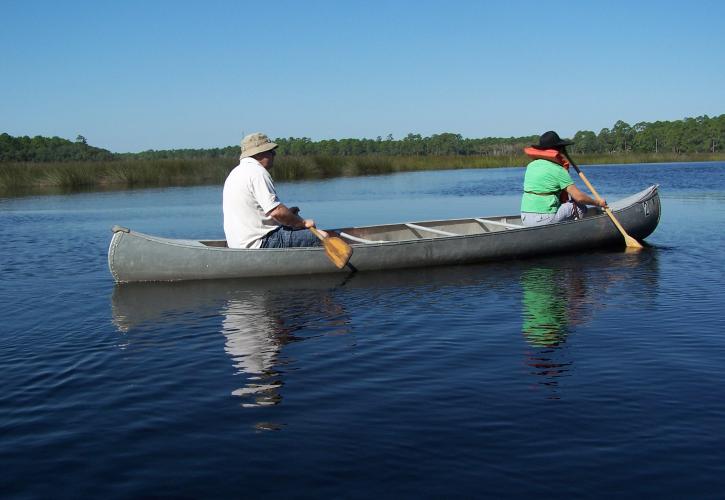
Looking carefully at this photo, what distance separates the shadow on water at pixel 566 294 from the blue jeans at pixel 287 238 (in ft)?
9.00

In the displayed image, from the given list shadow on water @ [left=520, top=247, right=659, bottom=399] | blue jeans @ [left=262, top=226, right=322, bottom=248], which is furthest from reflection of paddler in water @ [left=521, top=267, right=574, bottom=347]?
blue jeans @ [left=262, top=226, right=322, bottom=248]

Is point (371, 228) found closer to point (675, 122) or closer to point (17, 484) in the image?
point (17, 484)

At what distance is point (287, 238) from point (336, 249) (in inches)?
27.3

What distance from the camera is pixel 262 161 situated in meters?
9.02

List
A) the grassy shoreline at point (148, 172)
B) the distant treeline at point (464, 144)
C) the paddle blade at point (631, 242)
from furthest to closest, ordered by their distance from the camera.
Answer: the distant treeline at point (464, 144), the grassy shoreline at point (148, 172), the paddle blade at point (631, 242)

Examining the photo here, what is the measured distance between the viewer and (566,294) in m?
8.21

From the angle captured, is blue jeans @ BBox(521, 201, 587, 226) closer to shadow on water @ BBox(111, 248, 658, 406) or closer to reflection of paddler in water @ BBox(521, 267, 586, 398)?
shadow on water @ BBox(111, 248, 658, 406)

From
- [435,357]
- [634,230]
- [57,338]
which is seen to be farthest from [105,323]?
[634,230]

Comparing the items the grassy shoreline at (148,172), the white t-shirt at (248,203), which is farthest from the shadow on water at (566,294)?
the grassy shoreline at (148,172)

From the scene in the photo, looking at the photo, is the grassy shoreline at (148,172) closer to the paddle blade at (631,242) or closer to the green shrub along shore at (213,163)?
the green shrub along shore at (213,163)

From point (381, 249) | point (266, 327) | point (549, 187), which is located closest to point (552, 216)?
point (549, 187)

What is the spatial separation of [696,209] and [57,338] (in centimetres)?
1558

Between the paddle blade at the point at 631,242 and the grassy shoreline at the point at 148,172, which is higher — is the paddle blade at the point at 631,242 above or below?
below

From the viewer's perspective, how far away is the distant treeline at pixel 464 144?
8794 cm
